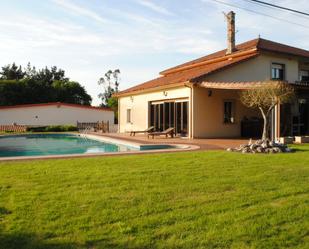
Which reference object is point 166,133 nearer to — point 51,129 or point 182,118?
point 182,118

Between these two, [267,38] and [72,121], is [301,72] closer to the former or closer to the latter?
[267,38]

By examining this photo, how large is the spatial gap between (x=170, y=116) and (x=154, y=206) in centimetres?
1844

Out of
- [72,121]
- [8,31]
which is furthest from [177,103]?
[72,121]

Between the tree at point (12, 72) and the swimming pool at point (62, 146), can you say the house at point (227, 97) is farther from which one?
the tree at point (12, 72)

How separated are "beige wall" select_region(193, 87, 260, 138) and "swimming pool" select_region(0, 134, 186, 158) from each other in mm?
4630

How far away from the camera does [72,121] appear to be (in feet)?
145

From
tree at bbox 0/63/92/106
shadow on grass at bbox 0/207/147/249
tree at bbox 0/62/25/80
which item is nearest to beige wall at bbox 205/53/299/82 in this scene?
shadow on grass at bbox 0/207/147/249

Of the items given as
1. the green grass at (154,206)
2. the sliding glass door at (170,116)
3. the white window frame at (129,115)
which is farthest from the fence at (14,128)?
the green grass at (154,206)

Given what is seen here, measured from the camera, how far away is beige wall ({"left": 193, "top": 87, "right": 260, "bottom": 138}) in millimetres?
21781

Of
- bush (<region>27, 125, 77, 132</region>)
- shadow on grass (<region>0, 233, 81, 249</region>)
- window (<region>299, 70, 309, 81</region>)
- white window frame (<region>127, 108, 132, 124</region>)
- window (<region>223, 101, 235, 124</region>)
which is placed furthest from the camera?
bush (<region>27, 125, 77, 132</region>)

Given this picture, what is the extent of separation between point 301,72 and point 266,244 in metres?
25.7

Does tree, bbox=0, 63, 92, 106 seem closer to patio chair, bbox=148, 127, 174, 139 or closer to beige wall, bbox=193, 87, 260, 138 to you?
patio chair, bbox=148, 127, 174, 139

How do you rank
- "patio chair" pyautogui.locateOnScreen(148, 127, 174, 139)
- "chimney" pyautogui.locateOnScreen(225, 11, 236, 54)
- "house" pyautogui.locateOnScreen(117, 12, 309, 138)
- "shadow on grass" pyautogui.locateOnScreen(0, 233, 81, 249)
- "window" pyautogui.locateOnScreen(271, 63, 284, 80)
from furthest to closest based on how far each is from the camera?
1. "chimney" pyautogui.locateOnScreen(225, 11, 236, 54)
2. "window" pyautogui.locateOnScreen(271, 63, 284, 80)
3. "patio chair" pyautogui.locateOnScreen(148, 127, 174, 139)
4. "house" pyautogui.locateOnScreen(117, 12, 309, 138)
5. "shadow on grass" pyautogui.locateOnScreen(0, 233, 81, 249)

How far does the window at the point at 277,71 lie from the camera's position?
2564 cm
